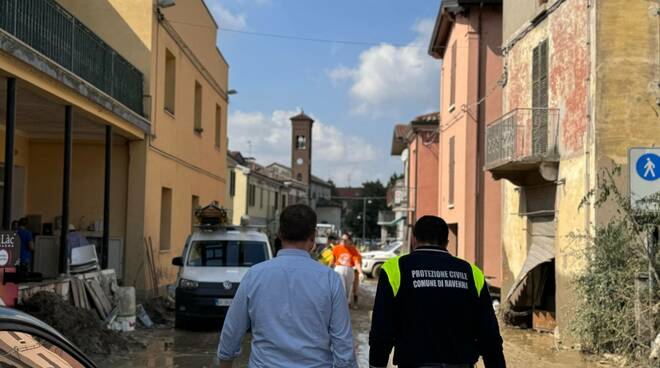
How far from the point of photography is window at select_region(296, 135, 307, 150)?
270 ft

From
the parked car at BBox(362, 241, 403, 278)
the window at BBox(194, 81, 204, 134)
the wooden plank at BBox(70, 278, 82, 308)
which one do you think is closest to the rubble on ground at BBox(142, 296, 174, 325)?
the wooden plank at BBox(70, 278, 82, 308)

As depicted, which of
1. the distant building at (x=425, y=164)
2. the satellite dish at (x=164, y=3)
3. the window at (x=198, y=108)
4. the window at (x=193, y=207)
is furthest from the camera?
the distant building at (x=425, y=164)

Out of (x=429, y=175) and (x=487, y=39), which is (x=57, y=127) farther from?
(x=429, y=175)

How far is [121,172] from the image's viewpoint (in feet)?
53.1

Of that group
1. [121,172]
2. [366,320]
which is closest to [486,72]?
[366,320]

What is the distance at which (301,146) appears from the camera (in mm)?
82500

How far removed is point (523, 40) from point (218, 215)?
24.9 feet

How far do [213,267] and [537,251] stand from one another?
617 cm

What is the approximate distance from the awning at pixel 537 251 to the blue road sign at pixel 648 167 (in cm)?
573

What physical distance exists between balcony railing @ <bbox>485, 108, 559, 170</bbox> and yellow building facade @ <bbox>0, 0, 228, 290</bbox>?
747 centimetres

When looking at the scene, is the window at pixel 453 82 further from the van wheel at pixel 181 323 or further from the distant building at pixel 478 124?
the van wheel at pixel 181 323

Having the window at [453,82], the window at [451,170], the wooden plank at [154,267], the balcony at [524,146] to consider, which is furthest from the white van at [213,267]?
the window at [453,82]

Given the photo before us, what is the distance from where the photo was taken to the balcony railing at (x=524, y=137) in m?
12.7

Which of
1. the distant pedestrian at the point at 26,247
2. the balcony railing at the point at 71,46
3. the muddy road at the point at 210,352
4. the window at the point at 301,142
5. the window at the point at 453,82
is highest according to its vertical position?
the window at the point at 301,142
